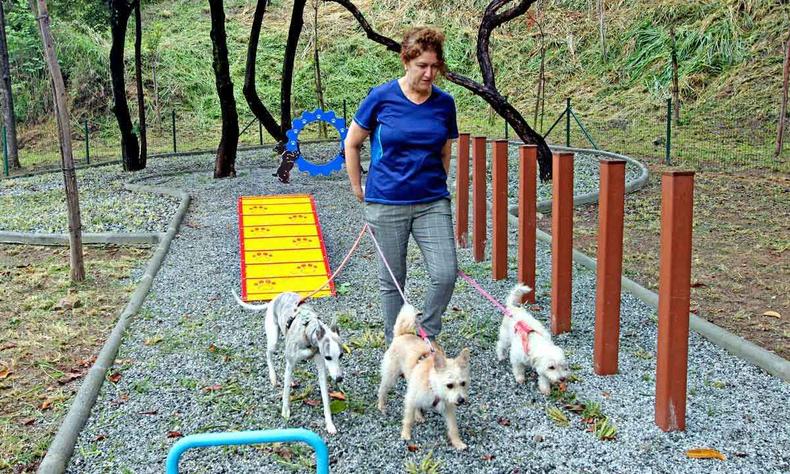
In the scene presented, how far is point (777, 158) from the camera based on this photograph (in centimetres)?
1420

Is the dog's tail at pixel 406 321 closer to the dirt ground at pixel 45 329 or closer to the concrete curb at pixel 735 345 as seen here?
the dirt ground at pixel 45 329

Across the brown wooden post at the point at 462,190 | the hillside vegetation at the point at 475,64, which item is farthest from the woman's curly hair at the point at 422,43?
the hillside vegetation at the point at 475,64

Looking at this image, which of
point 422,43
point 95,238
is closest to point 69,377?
point 422,43

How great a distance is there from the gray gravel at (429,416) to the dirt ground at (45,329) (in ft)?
0.98

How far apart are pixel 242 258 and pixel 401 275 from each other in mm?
3381

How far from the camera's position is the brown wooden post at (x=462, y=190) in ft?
26.6

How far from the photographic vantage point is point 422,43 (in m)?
4.02

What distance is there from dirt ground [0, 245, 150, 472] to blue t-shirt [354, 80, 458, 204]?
2.32 metres

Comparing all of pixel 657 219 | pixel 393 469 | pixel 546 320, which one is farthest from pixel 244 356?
pixel 657 219

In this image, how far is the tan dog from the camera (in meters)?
3.63

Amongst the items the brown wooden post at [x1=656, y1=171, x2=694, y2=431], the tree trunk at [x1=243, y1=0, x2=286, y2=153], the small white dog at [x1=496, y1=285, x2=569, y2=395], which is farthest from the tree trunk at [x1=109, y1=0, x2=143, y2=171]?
the brown wooden post at [x1=656, y1=171, x2=694, y2=431]

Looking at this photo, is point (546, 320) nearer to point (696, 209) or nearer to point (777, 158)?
point (696, 209)

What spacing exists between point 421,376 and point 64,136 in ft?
15.7

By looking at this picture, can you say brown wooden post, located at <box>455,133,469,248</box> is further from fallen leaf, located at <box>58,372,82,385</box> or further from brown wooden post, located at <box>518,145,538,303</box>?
fallen leaf, located at <box>58,372,82,385</box>
